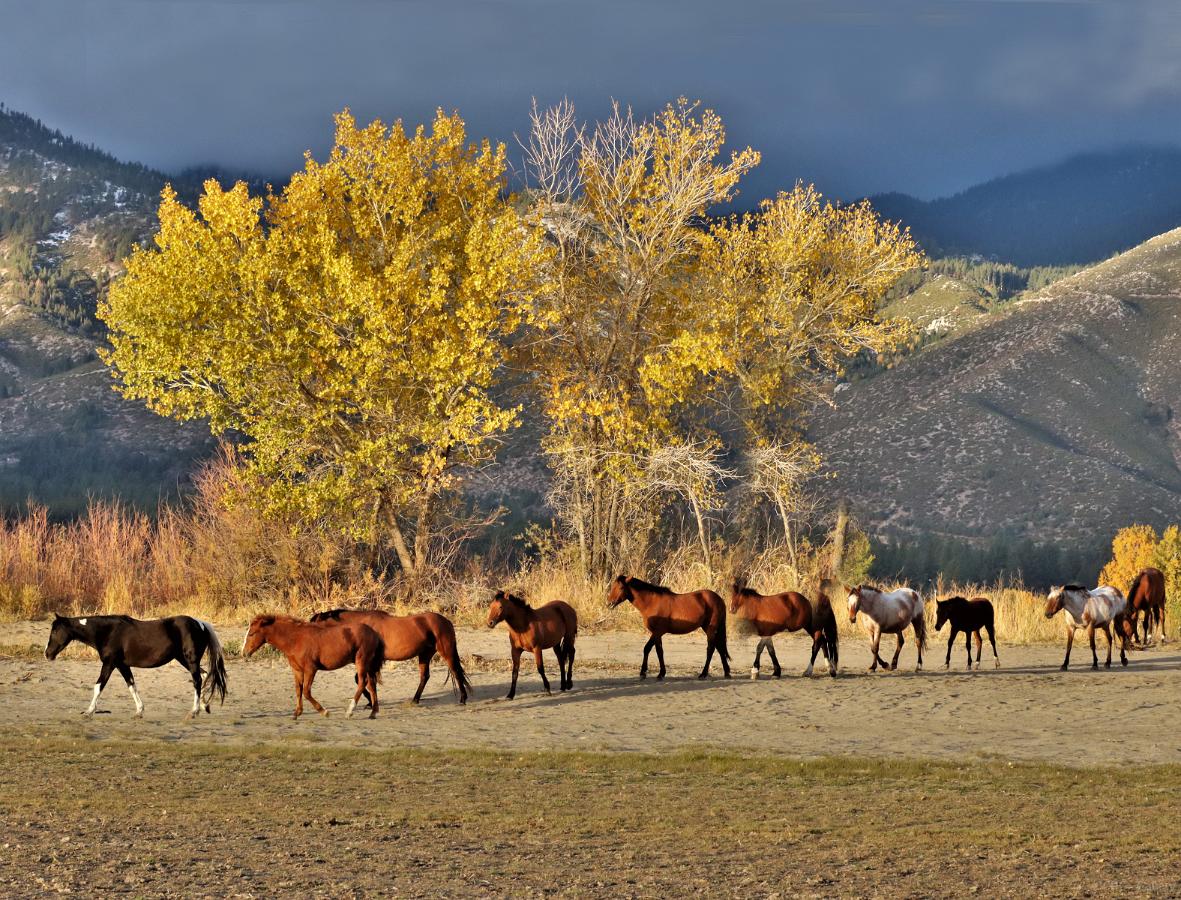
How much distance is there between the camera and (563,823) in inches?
423

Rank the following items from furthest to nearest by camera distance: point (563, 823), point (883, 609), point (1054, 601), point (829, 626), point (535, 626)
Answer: point (1054, 601) → point (883, 609) → point (829, 626) → point (535, 626) → point (563, 823)

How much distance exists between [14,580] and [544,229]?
41.2ft

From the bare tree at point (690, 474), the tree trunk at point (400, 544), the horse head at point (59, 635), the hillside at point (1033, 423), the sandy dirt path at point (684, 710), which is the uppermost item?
the hillside at point (1033, 423)

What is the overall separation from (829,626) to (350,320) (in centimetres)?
1309

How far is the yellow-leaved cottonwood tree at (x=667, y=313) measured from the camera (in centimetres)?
2988

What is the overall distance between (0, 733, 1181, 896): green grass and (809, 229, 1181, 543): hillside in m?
78.2

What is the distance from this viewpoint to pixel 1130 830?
421 inches

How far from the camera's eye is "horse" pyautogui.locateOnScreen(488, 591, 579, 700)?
57.5ft

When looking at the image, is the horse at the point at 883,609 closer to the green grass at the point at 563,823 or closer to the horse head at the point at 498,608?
the horse head at the point at 498,608

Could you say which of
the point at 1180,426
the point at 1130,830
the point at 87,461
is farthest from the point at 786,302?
the point at 1180,426

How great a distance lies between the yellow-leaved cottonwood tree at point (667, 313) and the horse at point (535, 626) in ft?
35.5

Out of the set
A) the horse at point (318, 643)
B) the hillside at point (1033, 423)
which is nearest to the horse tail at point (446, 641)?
the horse at point (318, 643)

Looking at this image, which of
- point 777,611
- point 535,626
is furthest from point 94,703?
point 777,611

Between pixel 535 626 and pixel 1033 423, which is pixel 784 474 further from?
pixel 1033 423
